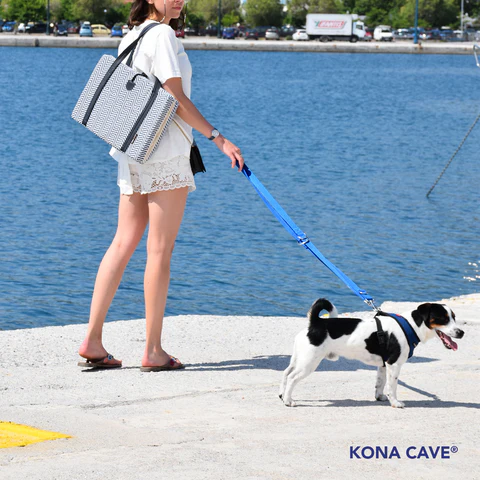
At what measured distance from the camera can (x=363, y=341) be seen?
200 inches

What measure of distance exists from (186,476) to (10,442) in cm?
89

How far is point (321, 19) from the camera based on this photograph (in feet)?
368

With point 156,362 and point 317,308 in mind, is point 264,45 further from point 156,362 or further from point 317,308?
point 317,308

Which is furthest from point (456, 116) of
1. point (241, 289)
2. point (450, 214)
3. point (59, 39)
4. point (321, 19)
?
point (321, 19)

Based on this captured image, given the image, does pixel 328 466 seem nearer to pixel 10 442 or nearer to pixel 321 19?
pixel 10 442

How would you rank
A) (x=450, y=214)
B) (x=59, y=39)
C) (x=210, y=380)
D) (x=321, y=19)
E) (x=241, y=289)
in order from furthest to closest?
(x=321, y=19) < (x=59, y=39) < (x=450, y=214) < (x=241, y=289) < (x=210, y=380)

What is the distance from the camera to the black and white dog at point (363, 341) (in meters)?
5.04

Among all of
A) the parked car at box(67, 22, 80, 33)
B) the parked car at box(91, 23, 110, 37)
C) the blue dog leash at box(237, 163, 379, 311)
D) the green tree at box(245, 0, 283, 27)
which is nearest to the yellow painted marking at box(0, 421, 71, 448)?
the blue dog leash at box(237, 163, 379, 311)

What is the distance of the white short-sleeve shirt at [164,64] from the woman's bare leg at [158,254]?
24cm

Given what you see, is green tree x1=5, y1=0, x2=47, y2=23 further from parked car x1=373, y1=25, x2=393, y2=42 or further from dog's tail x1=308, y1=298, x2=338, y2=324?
dog's tail x1=308, y1=298, x2=338, y2=324

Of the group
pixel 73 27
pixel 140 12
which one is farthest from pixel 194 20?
pixel 140 12

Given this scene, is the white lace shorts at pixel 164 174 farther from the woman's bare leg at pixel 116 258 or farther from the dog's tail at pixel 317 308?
the dog's tail at pixel 317 308

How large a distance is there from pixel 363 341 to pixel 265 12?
134402 millimetres

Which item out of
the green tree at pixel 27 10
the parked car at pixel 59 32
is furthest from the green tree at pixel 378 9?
the parked car at pixel 59 32
